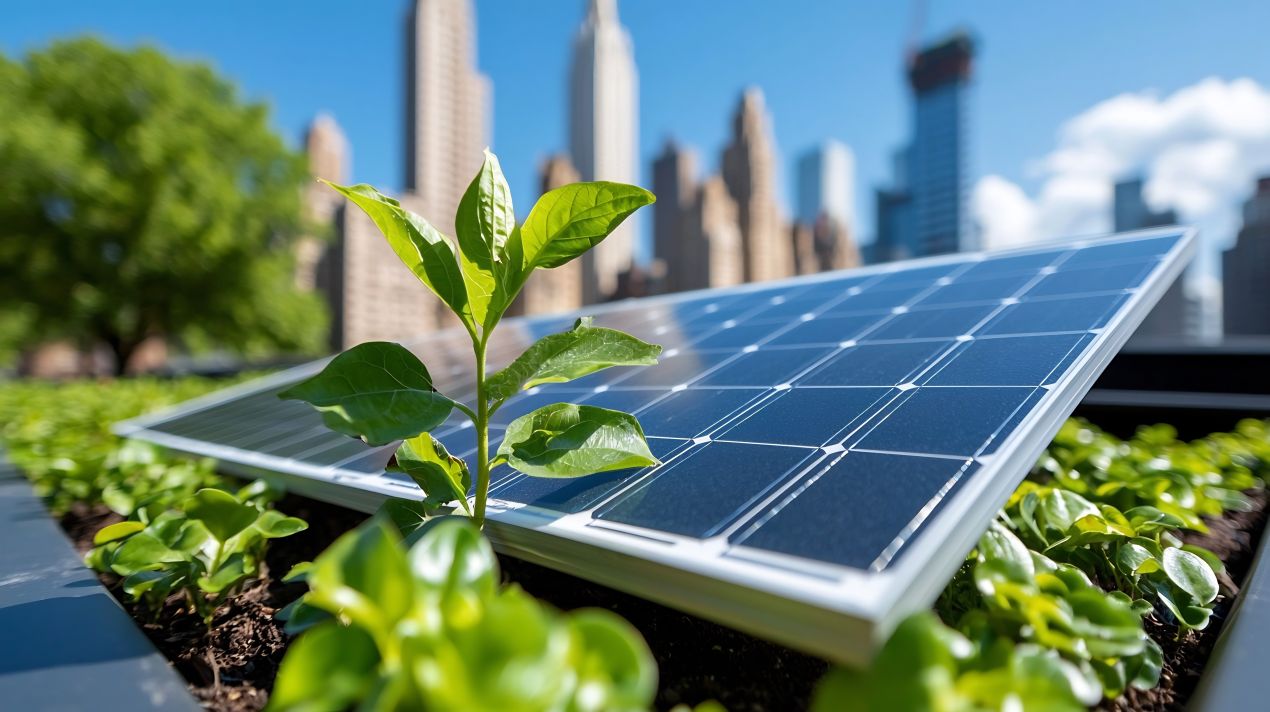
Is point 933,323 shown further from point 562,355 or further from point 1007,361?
point 562,355

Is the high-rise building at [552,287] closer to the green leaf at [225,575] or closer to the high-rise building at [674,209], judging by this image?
the high-rise building at [674,209]

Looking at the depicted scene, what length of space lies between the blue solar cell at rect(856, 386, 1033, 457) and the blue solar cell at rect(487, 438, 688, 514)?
0.58 m

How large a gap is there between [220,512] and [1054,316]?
9.34 feet

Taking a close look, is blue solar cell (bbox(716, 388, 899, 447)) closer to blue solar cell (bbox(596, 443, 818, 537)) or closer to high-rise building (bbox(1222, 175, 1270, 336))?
blue solar cell (bbox(596, 443, 818, 537))

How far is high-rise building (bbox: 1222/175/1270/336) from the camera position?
1903 cm

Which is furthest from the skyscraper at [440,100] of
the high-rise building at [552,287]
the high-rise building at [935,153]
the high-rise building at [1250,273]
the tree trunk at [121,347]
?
the high-rise building at [935,153]

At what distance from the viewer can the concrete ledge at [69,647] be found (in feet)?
4.03

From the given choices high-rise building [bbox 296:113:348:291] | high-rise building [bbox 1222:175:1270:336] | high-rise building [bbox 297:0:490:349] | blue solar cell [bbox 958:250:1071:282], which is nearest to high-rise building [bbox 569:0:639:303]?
high-rise building [bbox 297:0:490:349]

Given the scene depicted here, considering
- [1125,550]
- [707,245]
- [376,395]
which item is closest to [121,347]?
[376,395]

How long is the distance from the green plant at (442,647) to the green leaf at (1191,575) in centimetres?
154

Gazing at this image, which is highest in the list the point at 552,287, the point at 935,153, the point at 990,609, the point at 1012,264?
the point at 935,153

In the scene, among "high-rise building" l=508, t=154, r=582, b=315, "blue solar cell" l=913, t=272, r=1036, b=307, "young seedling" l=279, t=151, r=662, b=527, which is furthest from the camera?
"high-rise building" l=508, t=154, r=582, b=315

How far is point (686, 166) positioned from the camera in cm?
6806

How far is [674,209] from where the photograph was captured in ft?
198
